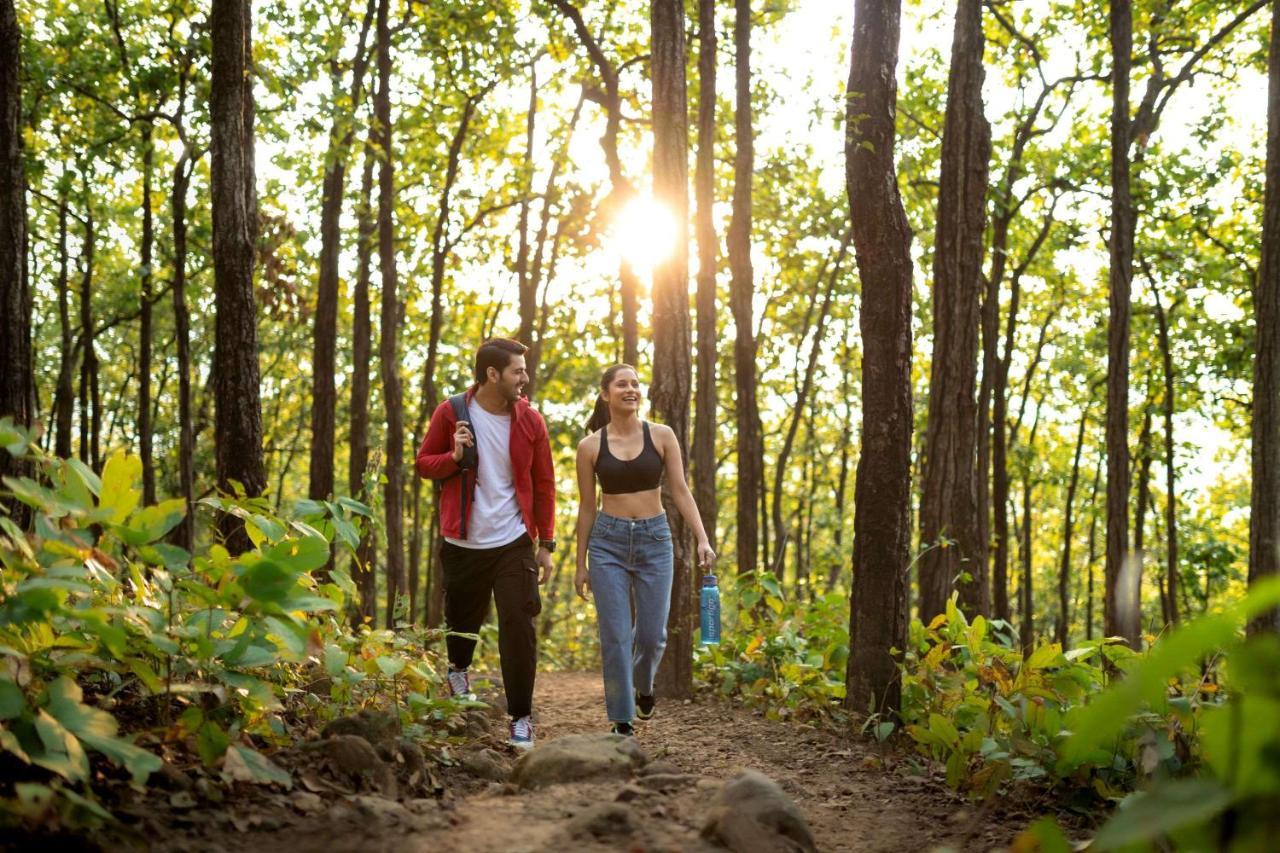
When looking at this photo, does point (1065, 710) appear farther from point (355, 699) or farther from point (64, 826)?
point (64, 826)

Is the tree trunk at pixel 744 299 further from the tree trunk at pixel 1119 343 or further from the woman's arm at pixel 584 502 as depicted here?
the woman's arm at pixel 584 502

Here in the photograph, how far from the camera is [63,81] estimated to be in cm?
1866

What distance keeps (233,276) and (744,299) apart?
28.6 ft

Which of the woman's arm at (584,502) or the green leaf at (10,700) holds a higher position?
the woman's arm at (584,502)

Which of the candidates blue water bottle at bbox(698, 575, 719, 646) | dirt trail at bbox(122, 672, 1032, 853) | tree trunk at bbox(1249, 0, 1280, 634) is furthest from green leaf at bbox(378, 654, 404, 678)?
tree trunk at bbox(1249, 0, 1280, 634)

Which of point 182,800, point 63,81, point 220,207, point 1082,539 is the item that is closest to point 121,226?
point 63,81

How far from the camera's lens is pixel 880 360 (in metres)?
7.54

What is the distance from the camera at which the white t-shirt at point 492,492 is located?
7.05 m

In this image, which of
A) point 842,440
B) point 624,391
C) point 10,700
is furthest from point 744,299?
point 842,440

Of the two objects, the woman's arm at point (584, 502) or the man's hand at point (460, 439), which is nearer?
the man's hand at point (460, 439)

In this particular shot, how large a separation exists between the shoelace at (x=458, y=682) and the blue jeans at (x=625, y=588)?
917 millimetres

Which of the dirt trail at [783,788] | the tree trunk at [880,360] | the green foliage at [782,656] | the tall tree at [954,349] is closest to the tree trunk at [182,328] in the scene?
the green foliage at [782,656]

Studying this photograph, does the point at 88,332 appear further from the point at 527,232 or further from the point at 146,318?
the point at 527,232

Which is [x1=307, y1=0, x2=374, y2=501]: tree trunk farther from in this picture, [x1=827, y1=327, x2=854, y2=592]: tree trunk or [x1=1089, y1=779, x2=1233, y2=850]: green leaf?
[x1=827, y1=327, x2=854, y2=592]: tree trunk
